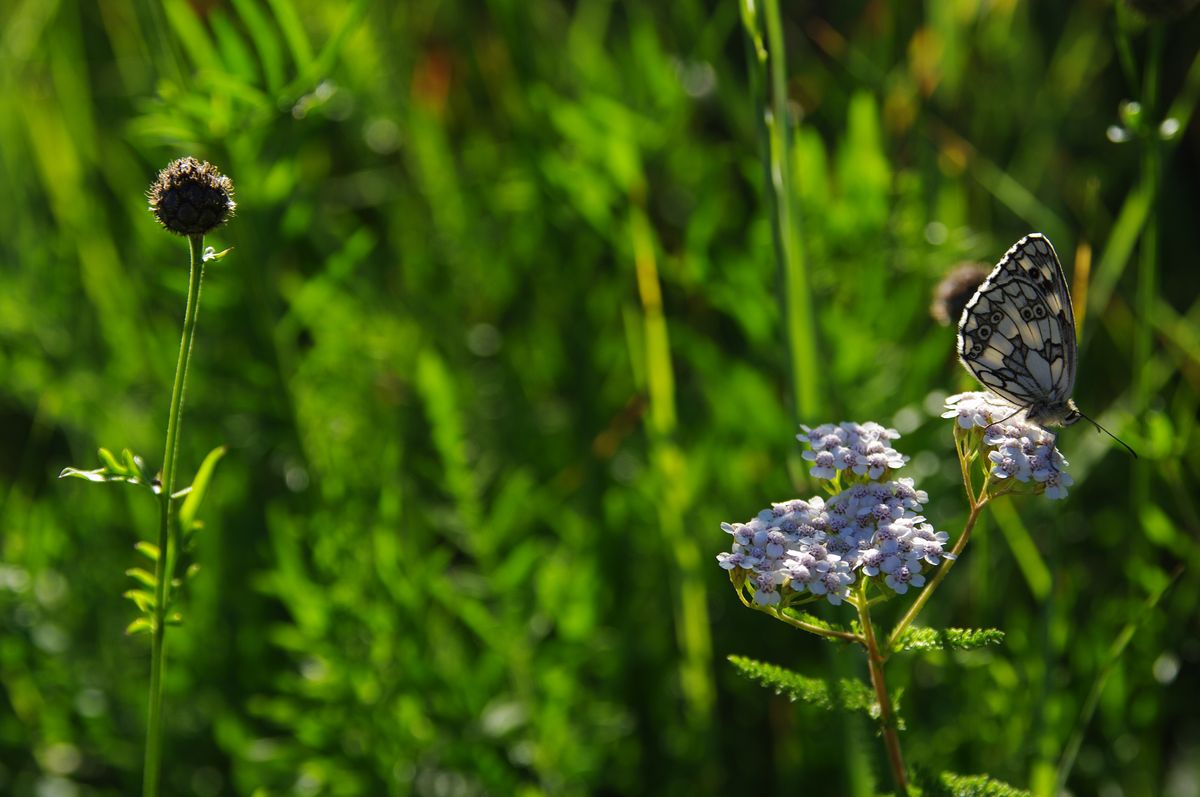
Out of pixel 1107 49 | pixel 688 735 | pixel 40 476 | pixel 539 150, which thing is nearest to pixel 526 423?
pixel 539 150

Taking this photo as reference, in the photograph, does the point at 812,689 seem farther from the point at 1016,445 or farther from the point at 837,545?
the point at 1016,445

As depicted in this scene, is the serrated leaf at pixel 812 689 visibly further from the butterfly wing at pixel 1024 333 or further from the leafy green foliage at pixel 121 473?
the leafy green foliage at pixel 121 473

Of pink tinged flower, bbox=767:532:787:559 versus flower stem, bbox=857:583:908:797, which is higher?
pink tinged flower, bbox=767:532:787:559

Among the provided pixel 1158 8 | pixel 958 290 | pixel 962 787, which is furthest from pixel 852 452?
pixel 1158 8

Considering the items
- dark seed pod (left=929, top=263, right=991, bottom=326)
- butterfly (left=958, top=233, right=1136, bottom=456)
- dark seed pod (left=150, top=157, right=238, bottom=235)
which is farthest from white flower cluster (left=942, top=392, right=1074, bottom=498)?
dark seed pod (left=150, top=157, right=238, bottom=235)

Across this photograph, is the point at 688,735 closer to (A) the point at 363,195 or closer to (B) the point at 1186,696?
(B) the point at 1186,696

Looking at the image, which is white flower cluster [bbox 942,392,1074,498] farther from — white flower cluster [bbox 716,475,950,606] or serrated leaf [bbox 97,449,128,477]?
serrated leaf [bbox 97,449,128,477]

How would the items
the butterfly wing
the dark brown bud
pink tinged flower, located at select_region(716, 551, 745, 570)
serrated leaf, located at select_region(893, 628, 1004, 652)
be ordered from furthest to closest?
the dark brown bud
the butterfly wing
pink tinged flower, located at select_region(716, 551, 745, 570)
serrated leaf, located at select_region(893, 628, 1004, 652)
